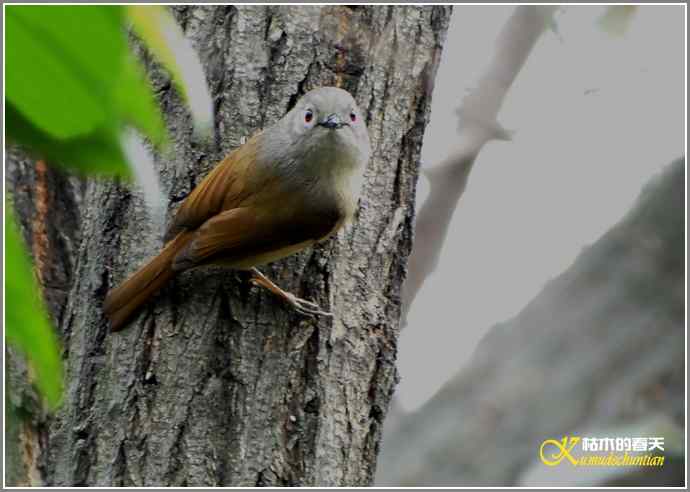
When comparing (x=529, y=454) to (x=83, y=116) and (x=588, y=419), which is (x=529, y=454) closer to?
(x=588, y=419)

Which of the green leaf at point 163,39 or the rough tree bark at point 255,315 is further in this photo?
the rough tree bark at point 255,315

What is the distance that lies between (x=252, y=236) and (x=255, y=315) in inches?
8.7

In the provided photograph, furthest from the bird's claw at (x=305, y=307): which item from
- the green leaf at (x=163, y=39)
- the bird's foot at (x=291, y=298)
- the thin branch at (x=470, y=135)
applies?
the thin branch at (x=470, y=135)

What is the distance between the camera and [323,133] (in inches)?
96.0

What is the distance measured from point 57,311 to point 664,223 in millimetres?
4041

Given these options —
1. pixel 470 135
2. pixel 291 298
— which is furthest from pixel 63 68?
pixel 470 135

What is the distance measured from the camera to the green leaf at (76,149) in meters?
0.48

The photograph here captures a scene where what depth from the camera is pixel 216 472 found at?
2273mm

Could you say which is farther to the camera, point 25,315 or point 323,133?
point 323,133

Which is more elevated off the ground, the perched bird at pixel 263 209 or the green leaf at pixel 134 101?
the perched bird at pixel 263 209

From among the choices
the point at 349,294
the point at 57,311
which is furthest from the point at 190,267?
the point at 57,311

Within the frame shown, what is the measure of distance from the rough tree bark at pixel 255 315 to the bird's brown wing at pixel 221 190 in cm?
8

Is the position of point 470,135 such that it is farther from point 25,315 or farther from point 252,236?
point 25,315

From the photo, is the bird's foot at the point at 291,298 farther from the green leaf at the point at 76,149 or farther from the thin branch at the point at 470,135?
the thin branch at the point at 470,135
